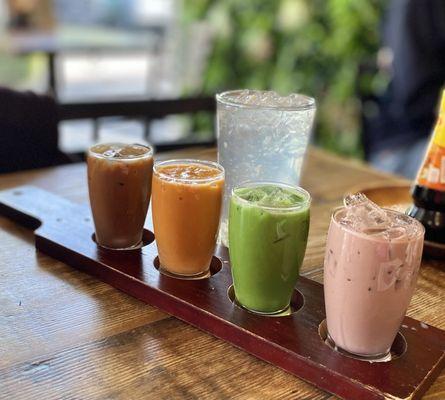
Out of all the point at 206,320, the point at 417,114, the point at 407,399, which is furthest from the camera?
the point at 417,114

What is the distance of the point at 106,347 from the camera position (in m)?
0.72

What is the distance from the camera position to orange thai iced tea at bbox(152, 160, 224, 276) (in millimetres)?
817

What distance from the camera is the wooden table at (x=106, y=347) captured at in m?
0.65

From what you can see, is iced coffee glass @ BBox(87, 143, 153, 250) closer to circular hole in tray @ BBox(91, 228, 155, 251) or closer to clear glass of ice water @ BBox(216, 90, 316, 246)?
circular hole in tray @ BBox(91, 228, 155, 251)

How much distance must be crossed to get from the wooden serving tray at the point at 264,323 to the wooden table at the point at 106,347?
0.6 inches

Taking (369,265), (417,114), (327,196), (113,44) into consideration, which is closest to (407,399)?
(369,265)

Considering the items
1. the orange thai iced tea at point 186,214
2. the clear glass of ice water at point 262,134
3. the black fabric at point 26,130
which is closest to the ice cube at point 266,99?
the clear glass of ice water at point 262,134

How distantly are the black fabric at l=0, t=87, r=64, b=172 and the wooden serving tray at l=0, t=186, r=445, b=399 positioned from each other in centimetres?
57

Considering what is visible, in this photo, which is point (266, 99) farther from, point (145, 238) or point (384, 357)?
point (384, 357)

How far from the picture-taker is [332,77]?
11.5ft

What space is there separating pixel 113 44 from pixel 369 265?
4.01 meters

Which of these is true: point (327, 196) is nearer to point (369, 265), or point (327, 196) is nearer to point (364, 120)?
point (369, 265)

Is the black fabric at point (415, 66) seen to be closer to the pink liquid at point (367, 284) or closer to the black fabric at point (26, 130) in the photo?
the black fabric at point (26, 130)

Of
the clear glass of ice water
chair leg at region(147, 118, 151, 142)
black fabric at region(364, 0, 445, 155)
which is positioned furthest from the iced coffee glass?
black fabric at region(364, 0, 445, 155)
